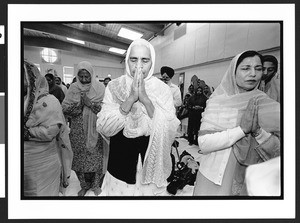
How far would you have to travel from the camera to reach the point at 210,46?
1540mm

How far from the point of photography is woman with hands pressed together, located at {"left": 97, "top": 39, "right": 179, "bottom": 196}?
1.48m

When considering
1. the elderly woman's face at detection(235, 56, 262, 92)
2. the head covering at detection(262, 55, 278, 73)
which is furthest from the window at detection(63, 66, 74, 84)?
the head covering at detection(262, 55, 278, 73)

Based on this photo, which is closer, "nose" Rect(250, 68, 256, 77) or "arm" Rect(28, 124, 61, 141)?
→ "nose" Rect(250, 68, 256, 77)

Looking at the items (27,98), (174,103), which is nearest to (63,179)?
(27,98)

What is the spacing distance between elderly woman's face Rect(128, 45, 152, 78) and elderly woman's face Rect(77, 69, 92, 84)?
24 cm

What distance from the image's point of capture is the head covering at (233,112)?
4.82 feet

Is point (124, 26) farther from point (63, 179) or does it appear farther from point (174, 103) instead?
point (63, 179)

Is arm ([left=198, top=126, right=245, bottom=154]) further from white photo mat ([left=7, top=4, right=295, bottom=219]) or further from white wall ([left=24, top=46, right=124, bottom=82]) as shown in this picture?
white wall ([left=24, top=46, right=124, bottom=82])

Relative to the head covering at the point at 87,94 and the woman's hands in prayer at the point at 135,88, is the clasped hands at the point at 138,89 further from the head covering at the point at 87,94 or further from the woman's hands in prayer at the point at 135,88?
the head covering at the point at 87,94

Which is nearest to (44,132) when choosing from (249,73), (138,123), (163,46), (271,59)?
(138,123)

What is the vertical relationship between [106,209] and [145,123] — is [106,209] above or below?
below

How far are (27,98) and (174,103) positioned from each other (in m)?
0.85

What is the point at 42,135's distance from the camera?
1549 millimetres

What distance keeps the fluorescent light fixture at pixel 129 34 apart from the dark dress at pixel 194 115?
0.47 metres
